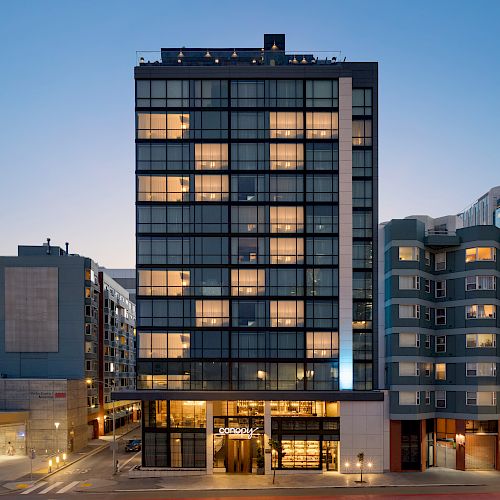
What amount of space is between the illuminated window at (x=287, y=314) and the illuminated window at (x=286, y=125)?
18.9 m

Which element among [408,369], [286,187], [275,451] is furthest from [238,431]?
[286,187]

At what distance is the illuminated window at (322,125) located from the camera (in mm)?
69312

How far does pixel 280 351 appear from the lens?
67625 millimetres

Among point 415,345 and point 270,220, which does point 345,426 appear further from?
point 270,220

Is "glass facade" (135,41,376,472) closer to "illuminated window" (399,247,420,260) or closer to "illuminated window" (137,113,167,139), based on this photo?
"illuminated window" (137,113,167,139)

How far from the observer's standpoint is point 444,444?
222ft

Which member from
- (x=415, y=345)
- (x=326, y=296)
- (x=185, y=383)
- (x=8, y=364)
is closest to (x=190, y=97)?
(x=326, y=296)

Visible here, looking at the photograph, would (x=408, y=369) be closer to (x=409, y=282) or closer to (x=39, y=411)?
(x=409, y=282)

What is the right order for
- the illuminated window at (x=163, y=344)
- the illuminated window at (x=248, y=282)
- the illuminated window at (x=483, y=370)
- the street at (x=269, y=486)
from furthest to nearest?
the illuminated window at (x=248, y=282) → the illuminated window at (x=163, y=344) → the illuminated window at (x=483, y=370) → the street at (x=269, y=486)

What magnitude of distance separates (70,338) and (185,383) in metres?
26.1

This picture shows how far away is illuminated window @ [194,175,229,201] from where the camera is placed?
6925cm

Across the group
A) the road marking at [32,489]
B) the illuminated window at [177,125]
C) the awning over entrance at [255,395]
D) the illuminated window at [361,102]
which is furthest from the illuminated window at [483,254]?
the road marking at [32,489]

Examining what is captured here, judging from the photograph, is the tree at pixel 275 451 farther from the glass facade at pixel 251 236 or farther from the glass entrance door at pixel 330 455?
the glass entrance door at pixel 330 455

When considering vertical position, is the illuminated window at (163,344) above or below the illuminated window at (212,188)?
below
